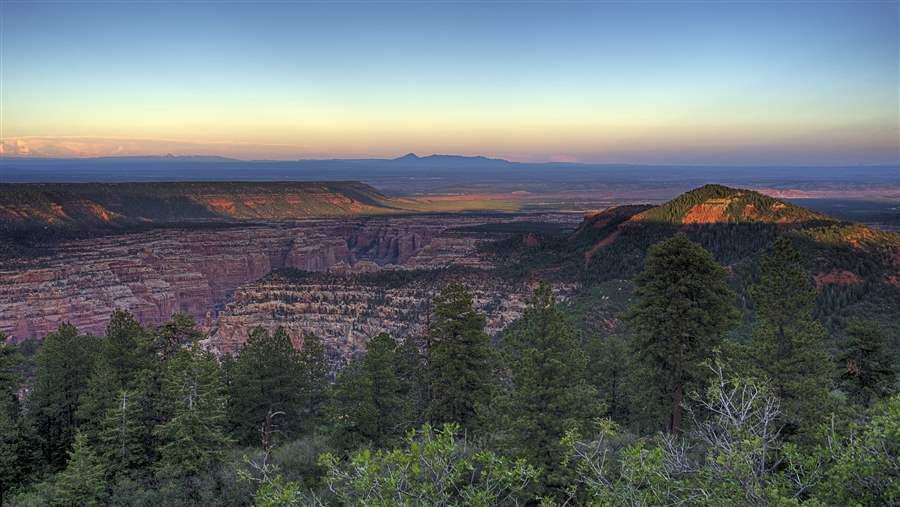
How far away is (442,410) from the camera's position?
2402cm

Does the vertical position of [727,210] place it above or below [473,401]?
above

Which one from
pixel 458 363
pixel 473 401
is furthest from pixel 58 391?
pixel 473 401

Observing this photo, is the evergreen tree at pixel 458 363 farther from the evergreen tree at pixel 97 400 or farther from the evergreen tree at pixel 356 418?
the evergreen tree at pixel 97 400

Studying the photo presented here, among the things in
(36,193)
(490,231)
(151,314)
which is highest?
(36,193)

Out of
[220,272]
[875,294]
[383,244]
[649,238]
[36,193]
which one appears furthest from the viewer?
[383,244]

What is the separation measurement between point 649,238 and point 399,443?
49.1 m

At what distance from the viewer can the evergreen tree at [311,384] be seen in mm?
31397

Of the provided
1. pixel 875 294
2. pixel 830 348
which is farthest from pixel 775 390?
pixel 875 294

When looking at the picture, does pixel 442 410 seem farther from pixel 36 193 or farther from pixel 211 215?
pixel 211 215

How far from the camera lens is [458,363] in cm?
2412

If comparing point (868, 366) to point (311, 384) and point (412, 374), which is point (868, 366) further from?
point (311, 384)

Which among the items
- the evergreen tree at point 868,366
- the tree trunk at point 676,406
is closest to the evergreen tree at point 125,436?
the tree trunk at point 676,406

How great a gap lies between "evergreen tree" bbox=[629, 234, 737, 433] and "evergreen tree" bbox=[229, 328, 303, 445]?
58.4 ft

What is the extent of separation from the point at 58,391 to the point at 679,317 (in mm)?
28280
